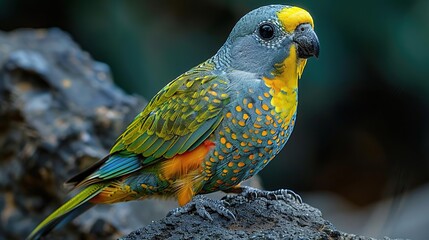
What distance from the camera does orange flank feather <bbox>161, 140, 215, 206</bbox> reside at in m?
4.36

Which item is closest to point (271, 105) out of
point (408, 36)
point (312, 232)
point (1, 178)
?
point (312, 232)

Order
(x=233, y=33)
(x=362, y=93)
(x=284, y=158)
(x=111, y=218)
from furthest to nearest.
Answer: (x=284, y=158), (x=362, y=93), (x=111, y=218), (x=233, y=33)

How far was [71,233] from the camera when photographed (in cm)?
603

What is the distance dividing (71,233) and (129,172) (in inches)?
63.6

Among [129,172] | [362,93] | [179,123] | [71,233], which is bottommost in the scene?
[71,233]

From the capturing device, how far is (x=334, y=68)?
27.1 ft

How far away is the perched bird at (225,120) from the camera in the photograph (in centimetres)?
430

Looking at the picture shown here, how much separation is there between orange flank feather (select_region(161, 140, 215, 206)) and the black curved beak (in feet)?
2.32


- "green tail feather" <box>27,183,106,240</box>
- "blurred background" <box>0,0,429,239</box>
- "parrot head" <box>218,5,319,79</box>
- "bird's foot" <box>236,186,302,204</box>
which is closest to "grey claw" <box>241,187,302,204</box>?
"bird's foot" <box>236,186,302,204</box>

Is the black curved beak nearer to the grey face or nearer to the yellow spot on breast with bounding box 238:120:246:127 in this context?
the grey face

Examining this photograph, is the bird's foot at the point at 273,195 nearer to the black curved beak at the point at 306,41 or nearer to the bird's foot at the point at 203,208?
the bird's foot at the point at 203,208

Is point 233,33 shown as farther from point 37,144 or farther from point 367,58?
point 367,58

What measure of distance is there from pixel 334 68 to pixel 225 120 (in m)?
4.10

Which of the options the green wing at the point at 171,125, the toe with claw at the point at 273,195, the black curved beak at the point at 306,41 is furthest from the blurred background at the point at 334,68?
the green wing at the point at 171,125
